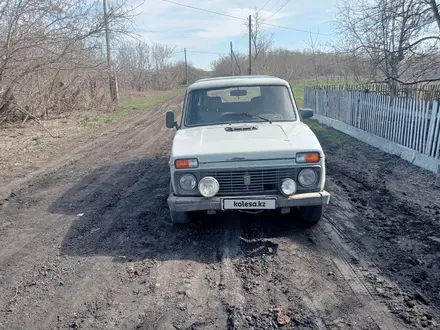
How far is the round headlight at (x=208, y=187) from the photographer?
4.32m

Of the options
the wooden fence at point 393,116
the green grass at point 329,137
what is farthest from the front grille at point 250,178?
the green grass at point 329,137

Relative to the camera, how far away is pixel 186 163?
433 centimetres

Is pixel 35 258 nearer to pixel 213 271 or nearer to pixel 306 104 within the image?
pixel 213 271

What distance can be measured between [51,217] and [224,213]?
2596 millimetres

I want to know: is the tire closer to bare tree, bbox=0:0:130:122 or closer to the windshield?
the windshield

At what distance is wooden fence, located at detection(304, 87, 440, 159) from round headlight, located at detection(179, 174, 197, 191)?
5.51 m

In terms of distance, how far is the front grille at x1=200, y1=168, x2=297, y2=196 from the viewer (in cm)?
435

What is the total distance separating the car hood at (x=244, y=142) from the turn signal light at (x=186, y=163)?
48 mm

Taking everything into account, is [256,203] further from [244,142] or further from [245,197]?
[244,142]

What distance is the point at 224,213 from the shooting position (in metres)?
5.37

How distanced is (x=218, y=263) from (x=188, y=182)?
3.26ft

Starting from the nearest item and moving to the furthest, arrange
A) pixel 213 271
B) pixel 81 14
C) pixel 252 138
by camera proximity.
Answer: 1. pixel 213 271
2. pixel 252 138
3. pixel 81 14

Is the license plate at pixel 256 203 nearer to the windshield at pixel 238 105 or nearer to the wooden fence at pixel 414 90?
the windshield at pixel 238 105

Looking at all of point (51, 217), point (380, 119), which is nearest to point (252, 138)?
point (51, 217)
